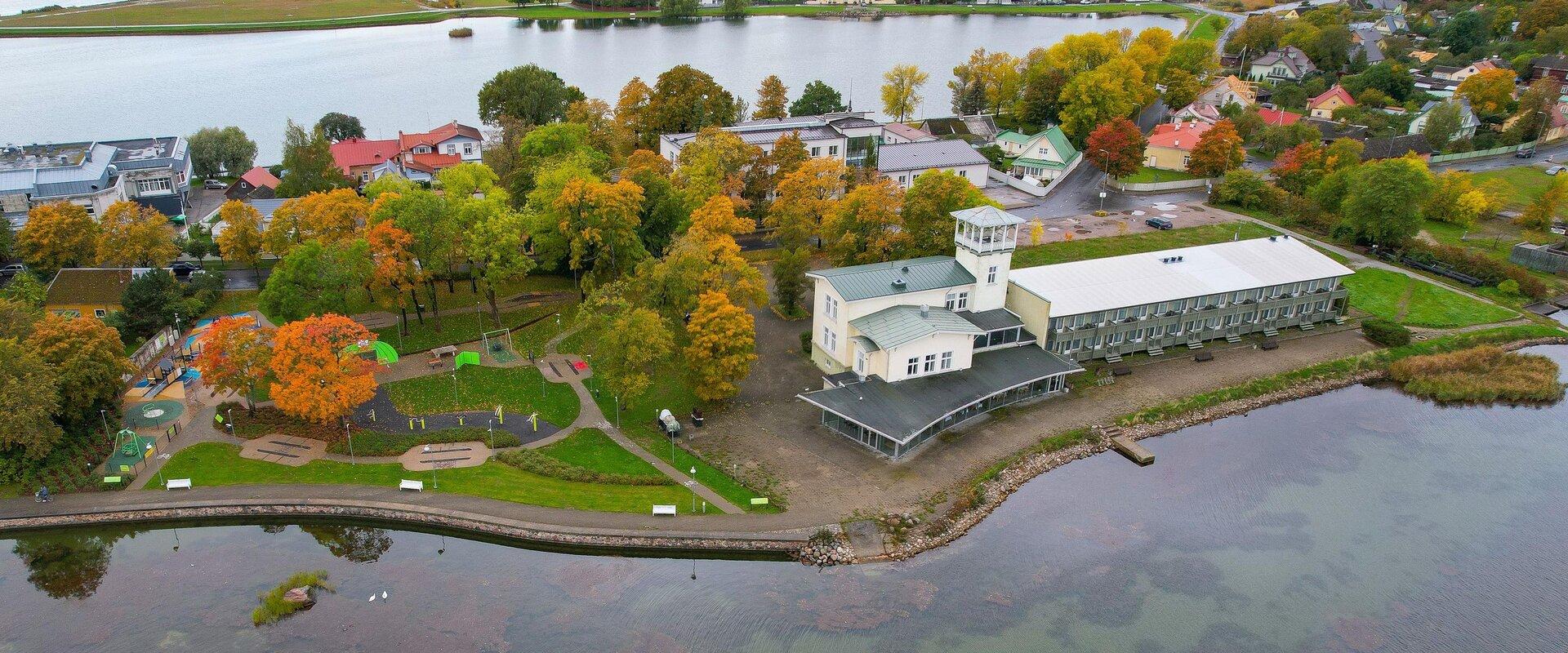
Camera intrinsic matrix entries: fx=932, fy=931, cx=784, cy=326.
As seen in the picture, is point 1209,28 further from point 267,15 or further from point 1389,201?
point 267,15

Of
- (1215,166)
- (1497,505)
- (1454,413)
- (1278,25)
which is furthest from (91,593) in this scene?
(1278,25)

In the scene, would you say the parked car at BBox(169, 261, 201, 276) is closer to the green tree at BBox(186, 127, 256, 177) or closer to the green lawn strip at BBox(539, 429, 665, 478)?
the green tree at BBox(186, 127, 256, 177)

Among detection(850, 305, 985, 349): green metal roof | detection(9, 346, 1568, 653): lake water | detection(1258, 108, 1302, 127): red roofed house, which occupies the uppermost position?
detection(1258, 108, 1302, 127): red roofed house

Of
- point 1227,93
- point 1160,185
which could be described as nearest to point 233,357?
point 1160,185

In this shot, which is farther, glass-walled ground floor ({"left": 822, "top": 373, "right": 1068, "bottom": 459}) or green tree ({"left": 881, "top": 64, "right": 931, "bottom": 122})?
green tree ({"left": 881, "top": 64, "right": 931, "bottom": 122})

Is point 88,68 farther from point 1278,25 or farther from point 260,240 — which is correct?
point 1278,25

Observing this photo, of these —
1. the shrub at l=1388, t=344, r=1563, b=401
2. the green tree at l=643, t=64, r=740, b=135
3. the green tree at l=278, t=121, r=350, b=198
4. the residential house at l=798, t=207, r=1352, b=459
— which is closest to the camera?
the residential house at l=798, t=207, r=1352, b=459

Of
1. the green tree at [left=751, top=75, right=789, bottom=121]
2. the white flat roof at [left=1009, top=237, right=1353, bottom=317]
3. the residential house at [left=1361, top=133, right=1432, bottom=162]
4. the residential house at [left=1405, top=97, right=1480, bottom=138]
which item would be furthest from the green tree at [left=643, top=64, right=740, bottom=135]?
the residential house at [left=1405, top=97, right=1480, bottom=138]

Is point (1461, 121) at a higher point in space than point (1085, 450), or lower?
higher
